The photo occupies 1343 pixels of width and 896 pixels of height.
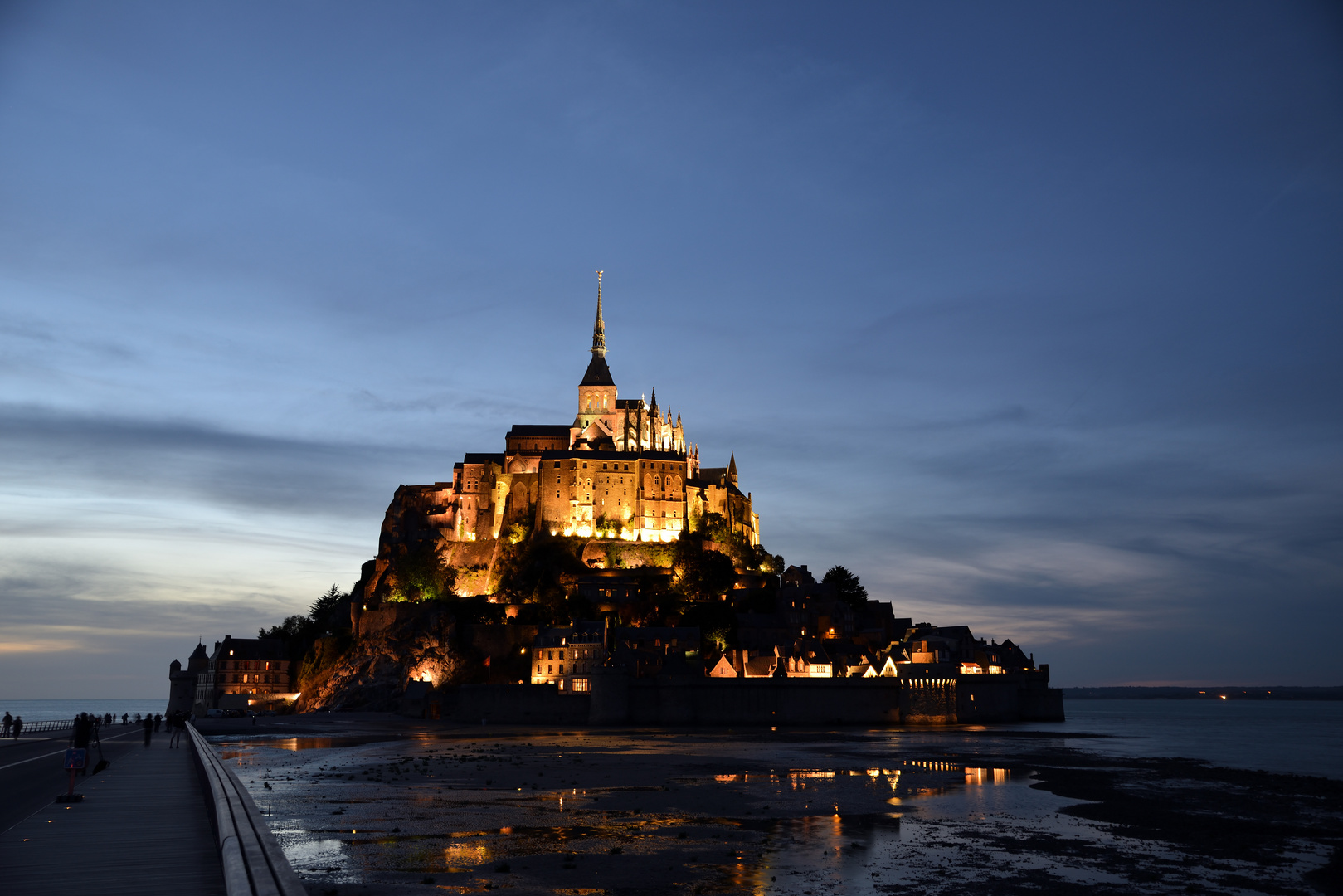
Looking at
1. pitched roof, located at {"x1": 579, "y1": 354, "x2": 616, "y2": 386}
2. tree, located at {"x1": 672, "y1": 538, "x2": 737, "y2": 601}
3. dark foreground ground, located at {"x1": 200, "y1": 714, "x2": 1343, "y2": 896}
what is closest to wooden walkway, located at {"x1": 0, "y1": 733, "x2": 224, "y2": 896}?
dark foreground ground, located at {"x1": 200, "y1": 714, "x2": 1343, "y2": 896}

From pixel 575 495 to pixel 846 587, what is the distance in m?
32.1

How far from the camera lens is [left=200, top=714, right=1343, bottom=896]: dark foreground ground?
18.8 meters

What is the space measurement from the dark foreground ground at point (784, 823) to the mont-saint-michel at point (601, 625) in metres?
29.9

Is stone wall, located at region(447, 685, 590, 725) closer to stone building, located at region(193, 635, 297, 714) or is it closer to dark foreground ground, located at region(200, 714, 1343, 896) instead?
dark foreground ground, located at region(200, 714, 1343, 896)

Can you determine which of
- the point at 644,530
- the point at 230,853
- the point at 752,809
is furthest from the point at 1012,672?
the point at 230,853

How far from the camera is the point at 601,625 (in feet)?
272

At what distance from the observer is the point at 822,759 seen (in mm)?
44250

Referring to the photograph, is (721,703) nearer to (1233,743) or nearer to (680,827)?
(1233,743)

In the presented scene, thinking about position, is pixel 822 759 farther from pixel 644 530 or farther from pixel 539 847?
pixel 644 530

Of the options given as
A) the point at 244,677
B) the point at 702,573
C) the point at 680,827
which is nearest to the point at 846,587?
the point at 702,573

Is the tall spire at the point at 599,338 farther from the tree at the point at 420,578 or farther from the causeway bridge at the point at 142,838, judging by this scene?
the causeway bridge at the point at 142,838

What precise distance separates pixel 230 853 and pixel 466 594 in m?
102

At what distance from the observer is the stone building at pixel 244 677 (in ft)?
333

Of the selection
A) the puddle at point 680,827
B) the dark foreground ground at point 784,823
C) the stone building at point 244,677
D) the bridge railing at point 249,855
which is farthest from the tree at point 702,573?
the bridge railing at point 249,855
